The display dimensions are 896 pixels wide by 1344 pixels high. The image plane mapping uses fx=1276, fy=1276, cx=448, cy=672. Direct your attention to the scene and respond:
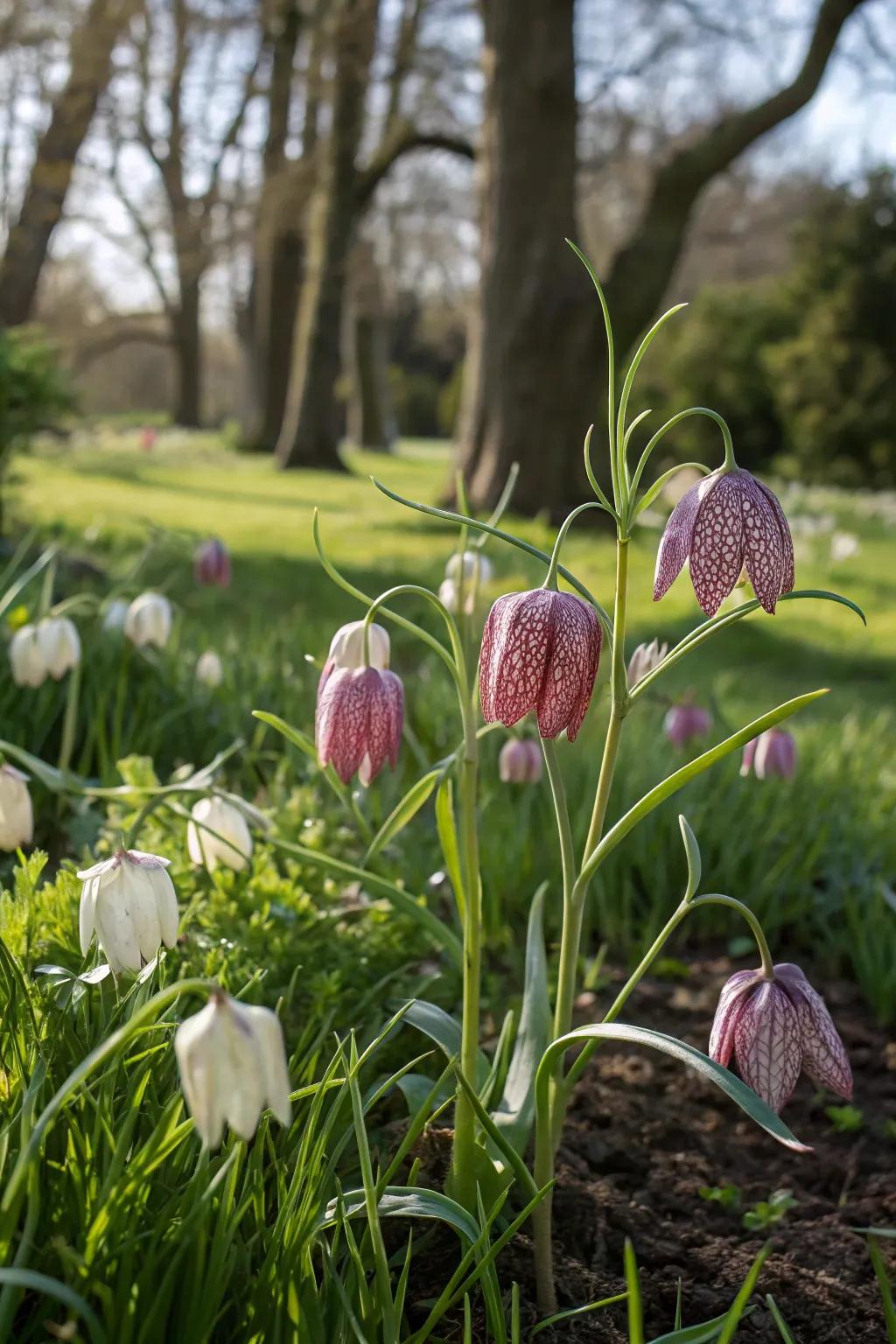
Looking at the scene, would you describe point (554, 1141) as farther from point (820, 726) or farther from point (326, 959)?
point (820, 726)

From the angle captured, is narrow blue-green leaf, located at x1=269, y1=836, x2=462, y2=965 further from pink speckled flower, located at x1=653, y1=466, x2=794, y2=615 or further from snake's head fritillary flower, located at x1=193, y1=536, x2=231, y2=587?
snake's head fritillary flower, located at x1=193, y1=536, x2=231, y2=587

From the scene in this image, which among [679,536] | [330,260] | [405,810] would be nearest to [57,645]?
[405,810]

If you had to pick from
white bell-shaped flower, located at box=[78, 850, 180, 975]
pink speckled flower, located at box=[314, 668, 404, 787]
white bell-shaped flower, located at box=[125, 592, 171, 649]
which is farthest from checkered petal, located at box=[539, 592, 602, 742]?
white bell-shaped flower, located at box=[125, 592, 171, 649]

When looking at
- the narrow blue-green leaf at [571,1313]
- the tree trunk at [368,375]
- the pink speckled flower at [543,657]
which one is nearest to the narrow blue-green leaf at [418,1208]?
the narrow blue-green leaf at [571,1313]

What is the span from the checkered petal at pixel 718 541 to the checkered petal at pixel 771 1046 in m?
0.39

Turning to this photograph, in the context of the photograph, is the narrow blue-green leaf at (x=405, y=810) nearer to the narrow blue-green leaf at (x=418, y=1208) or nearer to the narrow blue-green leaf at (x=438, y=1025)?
the narrow blue-green leaf at (x=438, y=1025)

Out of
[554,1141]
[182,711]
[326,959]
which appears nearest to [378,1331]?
[554,1141]

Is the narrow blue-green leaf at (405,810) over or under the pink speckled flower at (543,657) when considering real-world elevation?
under

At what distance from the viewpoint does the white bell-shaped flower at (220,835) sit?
177cm

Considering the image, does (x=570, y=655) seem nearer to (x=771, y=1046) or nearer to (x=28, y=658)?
(x=771, y=1046)

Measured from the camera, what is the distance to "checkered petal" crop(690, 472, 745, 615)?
1.17 meters

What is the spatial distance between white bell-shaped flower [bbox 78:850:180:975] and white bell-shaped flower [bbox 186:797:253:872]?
430 mm

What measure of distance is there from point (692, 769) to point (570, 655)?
→ 0.15 m

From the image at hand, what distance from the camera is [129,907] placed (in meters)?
1.25
